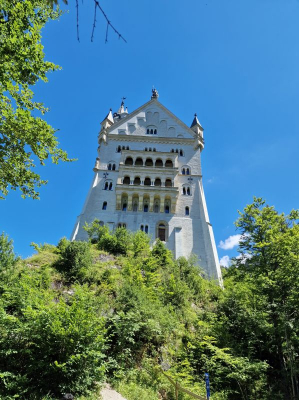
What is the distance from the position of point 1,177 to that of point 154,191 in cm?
2601

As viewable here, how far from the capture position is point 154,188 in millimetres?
35781

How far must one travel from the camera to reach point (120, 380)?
10.1 meters

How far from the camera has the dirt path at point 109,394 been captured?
8875 millimetres

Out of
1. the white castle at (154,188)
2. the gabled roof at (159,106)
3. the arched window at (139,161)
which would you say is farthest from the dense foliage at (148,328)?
the gabled roof at (159,106)

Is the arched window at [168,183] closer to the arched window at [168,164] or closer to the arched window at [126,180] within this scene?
the arched window at [168,164]

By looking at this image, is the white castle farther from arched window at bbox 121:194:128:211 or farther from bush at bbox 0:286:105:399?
bush at bbox 0:286:105:399

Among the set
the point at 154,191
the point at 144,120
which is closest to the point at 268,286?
the point at 154,191

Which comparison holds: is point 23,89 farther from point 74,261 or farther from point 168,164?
point 168,164

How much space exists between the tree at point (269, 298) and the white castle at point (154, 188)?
1550 centimetres

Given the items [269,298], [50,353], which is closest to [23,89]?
[50,353]

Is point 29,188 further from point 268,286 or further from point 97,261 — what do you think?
point 268,286

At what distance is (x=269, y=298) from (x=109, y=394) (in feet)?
28.4

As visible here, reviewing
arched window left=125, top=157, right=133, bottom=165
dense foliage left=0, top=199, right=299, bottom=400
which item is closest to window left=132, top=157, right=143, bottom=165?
→ arched window left=125, top=157, right=133, bottom=165

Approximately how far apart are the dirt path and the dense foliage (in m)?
0.32
